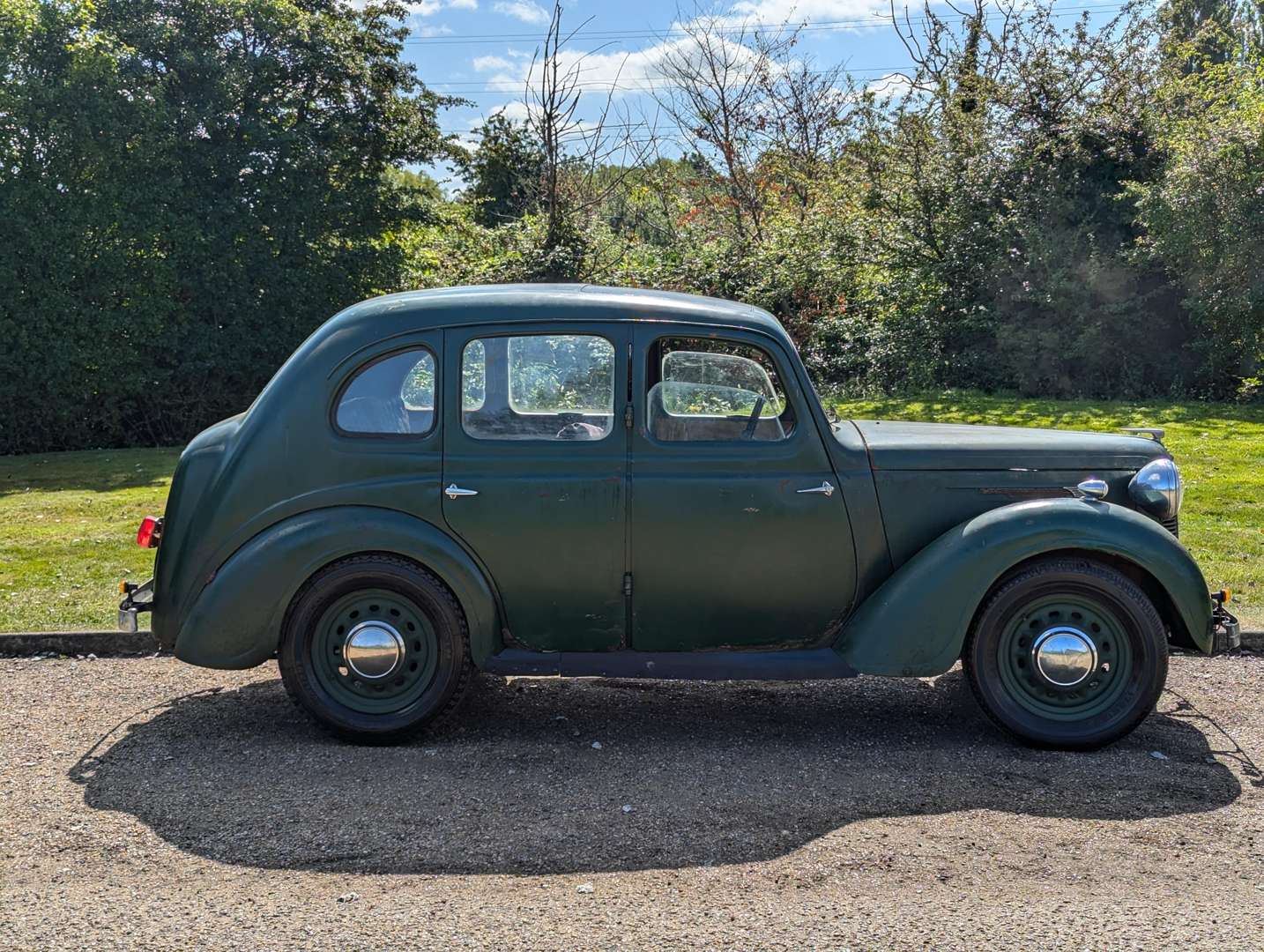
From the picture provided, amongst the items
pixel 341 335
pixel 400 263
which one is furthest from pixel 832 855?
pixel 400 263

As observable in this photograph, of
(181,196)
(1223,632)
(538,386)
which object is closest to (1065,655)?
(1223,632)

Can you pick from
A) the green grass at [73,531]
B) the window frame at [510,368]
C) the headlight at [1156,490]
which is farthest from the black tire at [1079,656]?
the green grass at [73,531]

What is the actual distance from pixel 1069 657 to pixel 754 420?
165cm

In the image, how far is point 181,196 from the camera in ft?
49.0

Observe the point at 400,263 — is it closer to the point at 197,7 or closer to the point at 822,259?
the point at 197,7

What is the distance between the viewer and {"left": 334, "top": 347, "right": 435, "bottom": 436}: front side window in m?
5.28

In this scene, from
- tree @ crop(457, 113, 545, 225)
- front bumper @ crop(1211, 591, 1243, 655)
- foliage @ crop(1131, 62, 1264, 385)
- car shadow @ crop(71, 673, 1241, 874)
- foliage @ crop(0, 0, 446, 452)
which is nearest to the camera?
car shadow @ crop(71, 673, 1241, 874)

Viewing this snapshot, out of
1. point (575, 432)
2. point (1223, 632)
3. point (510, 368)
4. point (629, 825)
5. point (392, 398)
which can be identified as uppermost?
point (510, 368)

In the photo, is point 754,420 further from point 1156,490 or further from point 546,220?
point 546,220

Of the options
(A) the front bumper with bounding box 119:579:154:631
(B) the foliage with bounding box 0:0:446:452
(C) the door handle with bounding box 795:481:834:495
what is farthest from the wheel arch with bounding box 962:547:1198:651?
(B) the foliage with bounding box 0:0:446:452

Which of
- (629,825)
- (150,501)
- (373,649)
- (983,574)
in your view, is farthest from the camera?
(150,501)

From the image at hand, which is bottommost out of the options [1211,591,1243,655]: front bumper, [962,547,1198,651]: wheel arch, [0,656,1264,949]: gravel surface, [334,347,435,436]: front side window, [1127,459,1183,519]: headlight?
[0,656,1264,949]: gravel surface

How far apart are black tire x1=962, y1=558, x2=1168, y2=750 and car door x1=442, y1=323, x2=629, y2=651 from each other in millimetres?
1574

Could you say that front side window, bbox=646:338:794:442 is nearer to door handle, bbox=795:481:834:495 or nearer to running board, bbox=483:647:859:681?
door handle, bbox=795:481:834:495
